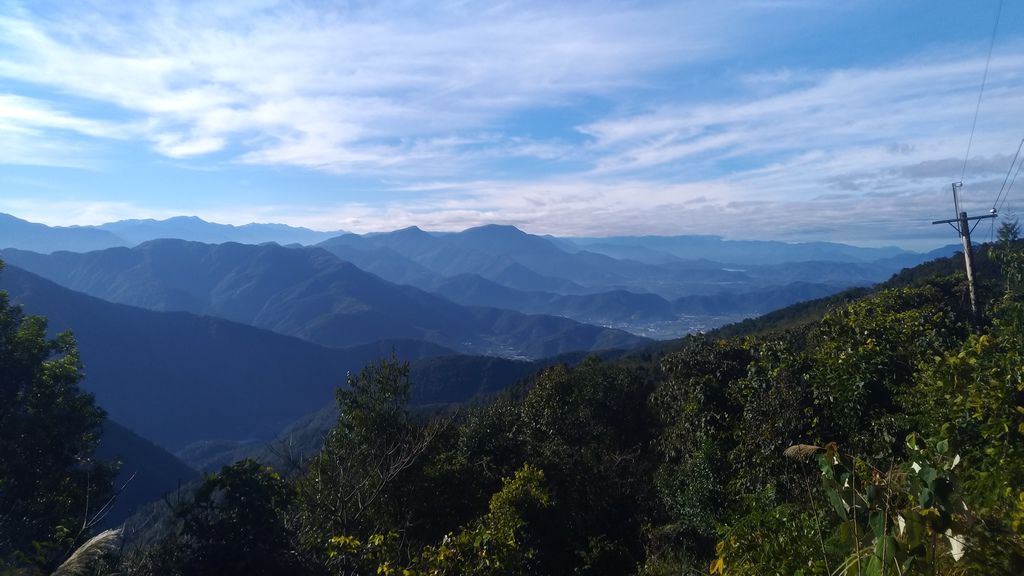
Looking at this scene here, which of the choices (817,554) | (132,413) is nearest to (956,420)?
(817,554)

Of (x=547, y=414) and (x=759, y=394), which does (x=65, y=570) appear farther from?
(x=547, y=414)

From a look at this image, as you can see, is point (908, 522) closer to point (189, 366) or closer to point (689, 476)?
point (689, 476)

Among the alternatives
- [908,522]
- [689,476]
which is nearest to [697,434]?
[689,476]

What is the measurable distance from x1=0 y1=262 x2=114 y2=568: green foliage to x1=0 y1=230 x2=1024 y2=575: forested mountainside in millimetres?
137

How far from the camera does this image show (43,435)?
960cm

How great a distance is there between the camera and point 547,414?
1521 cm

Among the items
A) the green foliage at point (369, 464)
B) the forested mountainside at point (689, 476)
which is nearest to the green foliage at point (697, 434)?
the forested mountainside at point (689, 476)

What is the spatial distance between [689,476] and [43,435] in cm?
1103

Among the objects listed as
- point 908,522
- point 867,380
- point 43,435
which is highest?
point 908,522

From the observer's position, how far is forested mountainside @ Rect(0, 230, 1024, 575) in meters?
2.53

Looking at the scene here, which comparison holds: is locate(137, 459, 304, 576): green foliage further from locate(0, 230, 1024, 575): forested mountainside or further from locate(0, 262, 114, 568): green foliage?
locate(0, 262, 114, 568): green foliage

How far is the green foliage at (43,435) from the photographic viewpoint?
903cm

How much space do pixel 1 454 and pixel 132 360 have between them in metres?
157

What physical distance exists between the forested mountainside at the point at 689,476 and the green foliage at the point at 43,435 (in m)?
0.14
